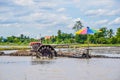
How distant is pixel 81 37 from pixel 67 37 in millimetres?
16611

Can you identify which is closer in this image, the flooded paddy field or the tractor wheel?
the flooded paddy field

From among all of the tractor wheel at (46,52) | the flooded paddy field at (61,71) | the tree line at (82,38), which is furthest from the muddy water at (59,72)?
the tree line at (82,38)

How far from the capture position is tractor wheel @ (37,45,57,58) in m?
49.6

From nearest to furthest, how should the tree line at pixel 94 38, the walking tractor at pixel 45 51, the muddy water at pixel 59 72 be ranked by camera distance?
the muddy water at pixel 59 72
the walking tractor at pixel 45 51
the tree line at pixel 94 38

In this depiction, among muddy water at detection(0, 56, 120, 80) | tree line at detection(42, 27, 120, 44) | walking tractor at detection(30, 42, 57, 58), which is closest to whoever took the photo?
muddy water at detection(0, 56, 120, 80)

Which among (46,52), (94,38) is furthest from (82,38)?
(46,52)

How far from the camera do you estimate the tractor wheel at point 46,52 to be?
49594 mm

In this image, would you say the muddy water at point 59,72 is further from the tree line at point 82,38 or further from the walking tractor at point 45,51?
the tree line at point 82,38

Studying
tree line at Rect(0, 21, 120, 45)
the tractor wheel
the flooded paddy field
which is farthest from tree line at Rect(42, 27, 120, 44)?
the flooded paddy field

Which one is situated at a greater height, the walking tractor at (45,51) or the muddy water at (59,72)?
the walking tractor at (45,51)

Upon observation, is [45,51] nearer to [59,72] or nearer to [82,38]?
[59,72]

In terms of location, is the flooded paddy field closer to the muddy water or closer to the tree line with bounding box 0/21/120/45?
the muddy water

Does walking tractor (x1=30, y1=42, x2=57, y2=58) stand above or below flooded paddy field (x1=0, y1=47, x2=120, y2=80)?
above

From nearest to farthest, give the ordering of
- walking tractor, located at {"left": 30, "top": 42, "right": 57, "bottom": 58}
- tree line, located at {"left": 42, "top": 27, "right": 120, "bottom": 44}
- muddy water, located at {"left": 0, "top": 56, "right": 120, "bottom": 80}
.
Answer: muddy water, located at {"left": 0, "top": 56, "right": 120, "bottom": 80}, walking tractor, located at {"left": 30, "top": 42, "right": 57, "bottom": 58}, tree line, located at {"left": 42, "top": 27, "right": 120, "bottom": 44}
